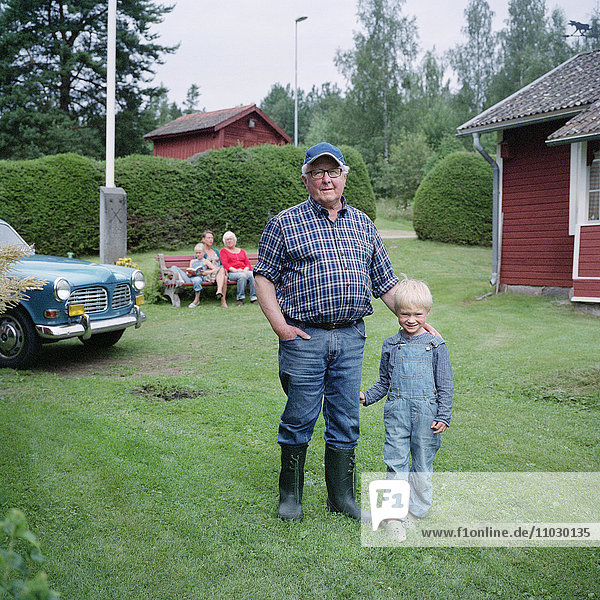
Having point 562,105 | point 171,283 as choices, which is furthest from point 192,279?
point 562,105

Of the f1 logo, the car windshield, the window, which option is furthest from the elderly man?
the window

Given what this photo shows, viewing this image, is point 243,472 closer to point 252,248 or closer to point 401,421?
point 401,421

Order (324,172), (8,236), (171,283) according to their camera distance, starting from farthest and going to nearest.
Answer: (171,283) → (8,236) → (324,172)

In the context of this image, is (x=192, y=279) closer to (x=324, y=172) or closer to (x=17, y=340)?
Answer: (x=17, y=340)

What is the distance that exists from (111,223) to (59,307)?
7.51 metres

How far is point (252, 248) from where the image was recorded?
1983 centimetres

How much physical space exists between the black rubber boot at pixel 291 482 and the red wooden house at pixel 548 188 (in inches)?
346

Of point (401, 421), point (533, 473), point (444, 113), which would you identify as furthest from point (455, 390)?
point (444, 113)

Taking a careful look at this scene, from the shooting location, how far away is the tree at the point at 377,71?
4297 centimetres

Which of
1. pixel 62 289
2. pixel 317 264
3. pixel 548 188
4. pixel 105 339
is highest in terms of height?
pixel 548 188

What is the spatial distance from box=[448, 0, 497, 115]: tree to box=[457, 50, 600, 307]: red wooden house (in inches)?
1360

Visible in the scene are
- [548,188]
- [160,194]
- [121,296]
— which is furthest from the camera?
[160,194]

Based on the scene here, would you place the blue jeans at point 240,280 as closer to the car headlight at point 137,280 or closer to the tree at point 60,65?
the car headlight at point 137,280

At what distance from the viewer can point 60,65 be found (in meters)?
27.2
